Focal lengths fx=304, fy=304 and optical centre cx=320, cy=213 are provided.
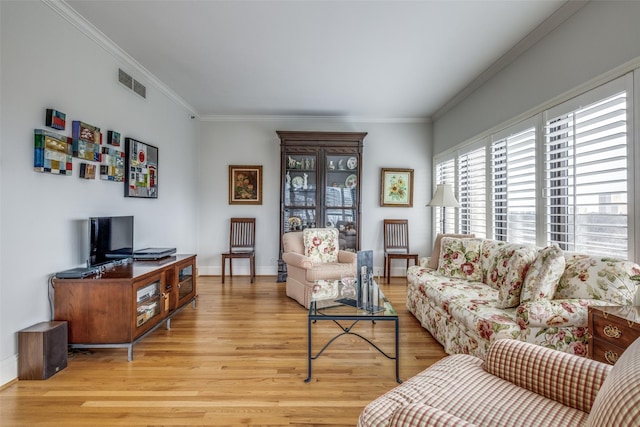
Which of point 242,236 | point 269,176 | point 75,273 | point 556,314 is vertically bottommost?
point 556,314

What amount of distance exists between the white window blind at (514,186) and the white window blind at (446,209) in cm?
109

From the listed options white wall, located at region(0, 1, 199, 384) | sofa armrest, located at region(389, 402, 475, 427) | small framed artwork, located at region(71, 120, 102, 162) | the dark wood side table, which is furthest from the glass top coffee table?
small framed artwork, located at region(71, 120, 102, 162)

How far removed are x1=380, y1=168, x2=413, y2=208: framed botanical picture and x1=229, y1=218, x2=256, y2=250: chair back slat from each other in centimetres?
237

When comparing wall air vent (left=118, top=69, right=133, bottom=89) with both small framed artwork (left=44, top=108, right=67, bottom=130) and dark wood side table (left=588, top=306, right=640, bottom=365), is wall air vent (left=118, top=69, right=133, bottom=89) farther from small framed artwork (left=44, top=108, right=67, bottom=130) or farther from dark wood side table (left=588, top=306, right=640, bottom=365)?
dark wood side table (left=588, top=306, right=640, bottom=365)

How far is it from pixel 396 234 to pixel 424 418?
4.72 m

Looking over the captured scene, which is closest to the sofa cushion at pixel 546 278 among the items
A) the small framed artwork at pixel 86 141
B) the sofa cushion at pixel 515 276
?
the sofa cushion at pixel 515 276

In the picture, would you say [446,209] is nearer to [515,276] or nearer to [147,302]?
[515,276]

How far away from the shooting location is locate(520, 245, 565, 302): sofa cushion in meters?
2.04

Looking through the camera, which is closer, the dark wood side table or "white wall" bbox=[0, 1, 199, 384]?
the dark wood side table

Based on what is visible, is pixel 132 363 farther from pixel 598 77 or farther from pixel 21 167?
pixel 598 77

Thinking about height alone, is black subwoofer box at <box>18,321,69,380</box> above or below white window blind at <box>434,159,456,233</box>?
below

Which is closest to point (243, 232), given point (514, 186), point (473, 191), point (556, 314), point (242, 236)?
point (242, 236)

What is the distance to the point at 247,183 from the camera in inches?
217

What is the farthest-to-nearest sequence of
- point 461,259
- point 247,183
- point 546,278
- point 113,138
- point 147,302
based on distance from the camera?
point 247,183, point 461,259, point 113,138, point 147,302, point 546,278
